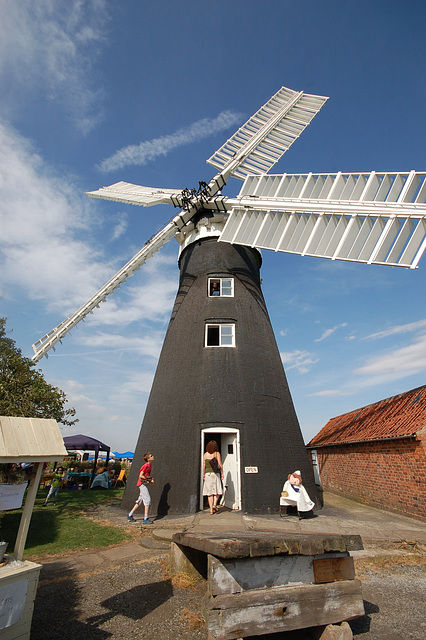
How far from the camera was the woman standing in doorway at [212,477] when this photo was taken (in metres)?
7.65

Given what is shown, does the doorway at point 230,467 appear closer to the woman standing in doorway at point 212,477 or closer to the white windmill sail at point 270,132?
the woman standing in doorway at point 212,477

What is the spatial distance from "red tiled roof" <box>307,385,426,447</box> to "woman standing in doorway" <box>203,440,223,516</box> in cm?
509

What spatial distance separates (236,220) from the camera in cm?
1101

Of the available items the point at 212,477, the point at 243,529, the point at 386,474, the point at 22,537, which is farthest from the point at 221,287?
the point at 22,537

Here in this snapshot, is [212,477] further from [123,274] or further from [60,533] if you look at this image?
[123,274]

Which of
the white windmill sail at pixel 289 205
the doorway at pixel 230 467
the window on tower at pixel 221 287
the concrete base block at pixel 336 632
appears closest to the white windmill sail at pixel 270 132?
the white windmill sail at pixel 289 205

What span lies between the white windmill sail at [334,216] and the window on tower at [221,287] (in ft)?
4.32

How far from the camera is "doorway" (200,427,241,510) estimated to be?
812 centimetres

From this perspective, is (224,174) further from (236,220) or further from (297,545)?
(297,545)

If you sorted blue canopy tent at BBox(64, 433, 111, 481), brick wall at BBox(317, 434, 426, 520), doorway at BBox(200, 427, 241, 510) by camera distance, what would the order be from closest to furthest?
doorway at BBox(200, 427, 241, 510) → brick wall at BBox(317, 434, 426, 520) → blue canopy tent at BBox(64, 433, 111, 481)

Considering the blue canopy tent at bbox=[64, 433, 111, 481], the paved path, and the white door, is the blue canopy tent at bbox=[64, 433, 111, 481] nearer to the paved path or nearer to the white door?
the paved path

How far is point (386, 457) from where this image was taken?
32.6 ft

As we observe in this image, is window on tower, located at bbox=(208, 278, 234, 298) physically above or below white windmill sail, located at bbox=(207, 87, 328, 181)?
below

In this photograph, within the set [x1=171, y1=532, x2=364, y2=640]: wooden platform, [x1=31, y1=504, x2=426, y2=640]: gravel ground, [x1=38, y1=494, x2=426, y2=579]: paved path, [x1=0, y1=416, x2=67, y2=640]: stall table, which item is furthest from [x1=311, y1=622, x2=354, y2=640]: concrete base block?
[x1=0, y1=416, x2=67, y2=640]: stall table
